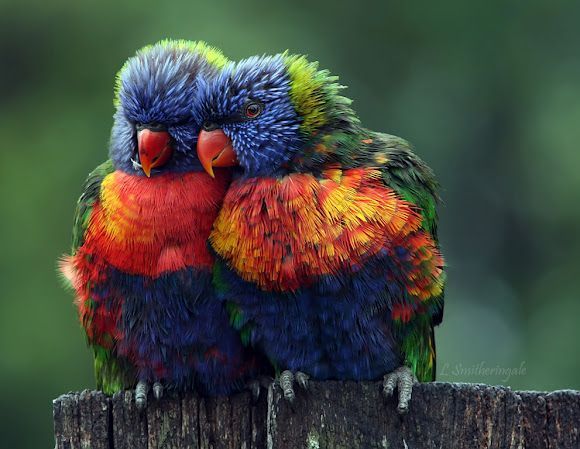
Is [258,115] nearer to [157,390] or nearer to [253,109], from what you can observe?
[253,109]

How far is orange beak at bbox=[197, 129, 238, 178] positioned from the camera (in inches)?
184

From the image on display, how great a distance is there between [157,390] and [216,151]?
1.10 meters

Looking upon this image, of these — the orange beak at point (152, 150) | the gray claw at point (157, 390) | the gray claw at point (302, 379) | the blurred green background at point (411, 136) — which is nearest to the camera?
the gray claw at point (302, 379)

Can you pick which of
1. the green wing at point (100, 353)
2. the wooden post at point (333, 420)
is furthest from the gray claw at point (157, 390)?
the green wing at point (100, 353)

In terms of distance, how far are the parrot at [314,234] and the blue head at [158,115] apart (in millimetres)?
119

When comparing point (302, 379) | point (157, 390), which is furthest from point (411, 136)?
point (302, 379)

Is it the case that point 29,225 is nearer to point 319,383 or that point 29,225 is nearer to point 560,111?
point 560,111

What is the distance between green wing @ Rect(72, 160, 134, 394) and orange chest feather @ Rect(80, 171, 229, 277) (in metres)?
0.08

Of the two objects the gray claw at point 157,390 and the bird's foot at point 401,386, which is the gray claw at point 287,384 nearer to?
the bird's foot at point 401,386

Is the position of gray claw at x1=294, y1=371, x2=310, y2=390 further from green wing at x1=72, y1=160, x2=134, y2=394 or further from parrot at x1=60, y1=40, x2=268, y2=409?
green wing at x1=72, y1=160, x2=134, y2=394

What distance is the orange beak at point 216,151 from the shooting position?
15.3 feet

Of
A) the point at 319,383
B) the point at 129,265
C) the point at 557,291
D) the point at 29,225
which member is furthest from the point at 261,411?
the point at 557,291

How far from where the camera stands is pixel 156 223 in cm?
460

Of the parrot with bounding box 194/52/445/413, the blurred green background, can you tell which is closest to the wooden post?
the parrot with bounding box 194/52/445/413
